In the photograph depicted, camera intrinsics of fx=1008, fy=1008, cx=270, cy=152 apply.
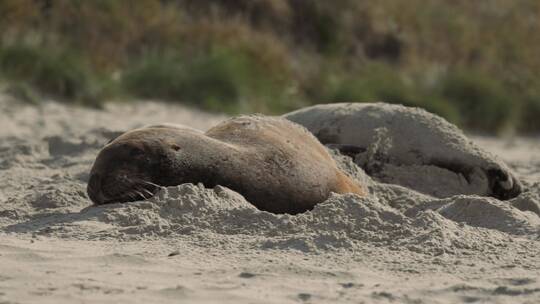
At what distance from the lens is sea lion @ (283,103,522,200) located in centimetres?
573

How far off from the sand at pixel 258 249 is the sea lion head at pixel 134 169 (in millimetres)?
95

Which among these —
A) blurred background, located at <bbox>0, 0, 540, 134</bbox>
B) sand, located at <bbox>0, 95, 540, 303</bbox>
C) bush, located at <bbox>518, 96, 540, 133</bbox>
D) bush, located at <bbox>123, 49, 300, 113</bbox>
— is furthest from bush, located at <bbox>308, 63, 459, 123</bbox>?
sand, located at <bbox>0, 95, 540, 303</bbox>

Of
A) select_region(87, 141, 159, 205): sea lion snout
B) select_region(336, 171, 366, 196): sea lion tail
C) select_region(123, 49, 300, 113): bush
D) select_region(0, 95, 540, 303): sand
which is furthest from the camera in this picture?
select_region(123, 49, 300, 113): bush

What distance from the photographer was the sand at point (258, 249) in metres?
3.28

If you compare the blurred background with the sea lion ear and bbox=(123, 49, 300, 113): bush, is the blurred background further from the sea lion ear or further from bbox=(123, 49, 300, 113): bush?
the sea lion ear

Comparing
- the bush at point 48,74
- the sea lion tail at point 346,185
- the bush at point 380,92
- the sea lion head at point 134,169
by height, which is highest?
the bush at point 380,92

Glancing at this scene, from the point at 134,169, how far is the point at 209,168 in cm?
33

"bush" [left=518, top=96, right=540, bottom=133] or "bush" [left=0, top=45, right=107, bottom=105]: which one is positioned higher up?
"bush" [left=518, top=96, right=540, bottom=133]

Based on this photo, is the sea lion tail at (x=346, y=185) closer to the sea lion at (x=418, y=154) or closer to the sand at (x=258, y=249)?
the sand at (x=258, y=249)

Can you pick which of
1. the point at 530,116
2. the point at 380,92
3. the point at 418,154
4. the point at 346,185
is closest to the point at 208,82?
the point at 380,92

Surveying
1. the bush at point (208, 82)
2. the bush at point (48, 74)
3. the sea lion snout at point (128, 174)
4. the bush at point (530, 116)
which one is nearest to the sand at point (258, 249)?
the sea lion snout at point (128, 174)

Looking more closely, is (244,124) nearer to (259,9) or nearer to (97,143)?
(97,143)

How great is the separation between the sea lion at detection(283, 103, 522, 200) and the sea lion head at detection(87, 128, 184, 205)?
5.33 ft

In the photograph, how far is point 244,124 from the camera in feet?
16.1
